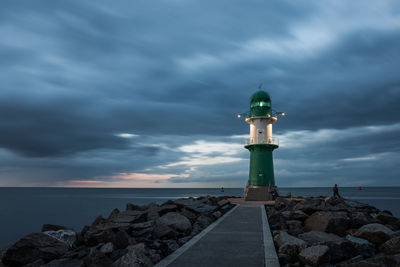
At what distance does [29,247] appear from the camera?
9.20 meters

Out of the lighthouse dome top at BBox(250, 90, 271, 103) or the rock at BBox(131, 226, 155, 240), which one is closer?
the rock at BBox(131, 226, 155, 240)

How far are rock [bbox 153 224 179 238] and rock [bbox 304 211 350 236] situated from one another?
15.9ft

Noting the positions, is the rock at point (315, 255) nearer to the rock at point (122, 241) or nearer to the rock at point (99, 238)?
the rock at point (122, 241)

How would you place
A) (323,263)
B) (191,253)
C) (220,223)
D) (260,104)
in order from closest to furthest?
(323,263) → (191,253) → (220,223) → (260,104)

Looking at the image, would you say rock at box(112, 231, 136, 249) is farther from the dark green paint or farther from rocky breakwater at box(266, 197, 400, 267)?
the dark green paint

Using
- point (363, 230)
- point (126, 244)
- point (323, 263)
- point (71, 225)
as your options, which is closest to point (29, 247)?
point (126, 244)

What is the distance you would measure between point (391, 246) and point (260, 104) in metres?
22.0

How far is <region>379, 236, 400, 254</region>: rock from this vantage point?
8779 millimetres

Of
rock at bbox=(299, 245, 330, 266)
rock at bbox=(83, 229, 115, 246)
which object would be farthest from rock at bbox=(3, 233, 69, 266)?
rock at bbox=(299, 245, 330, 266)

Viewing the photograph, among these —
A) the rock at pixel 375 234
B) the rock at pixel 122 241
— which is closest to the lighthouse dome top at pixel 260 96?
the rock at pixel 375 234

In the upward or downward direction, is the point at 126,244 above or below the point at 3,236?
above

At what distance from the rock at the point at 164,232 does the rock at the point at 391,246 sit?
571cm

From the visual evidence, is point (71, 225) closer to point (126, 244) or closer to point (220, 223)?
point (220, 223)

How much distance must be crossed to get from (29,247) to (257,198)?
67.1 ft
